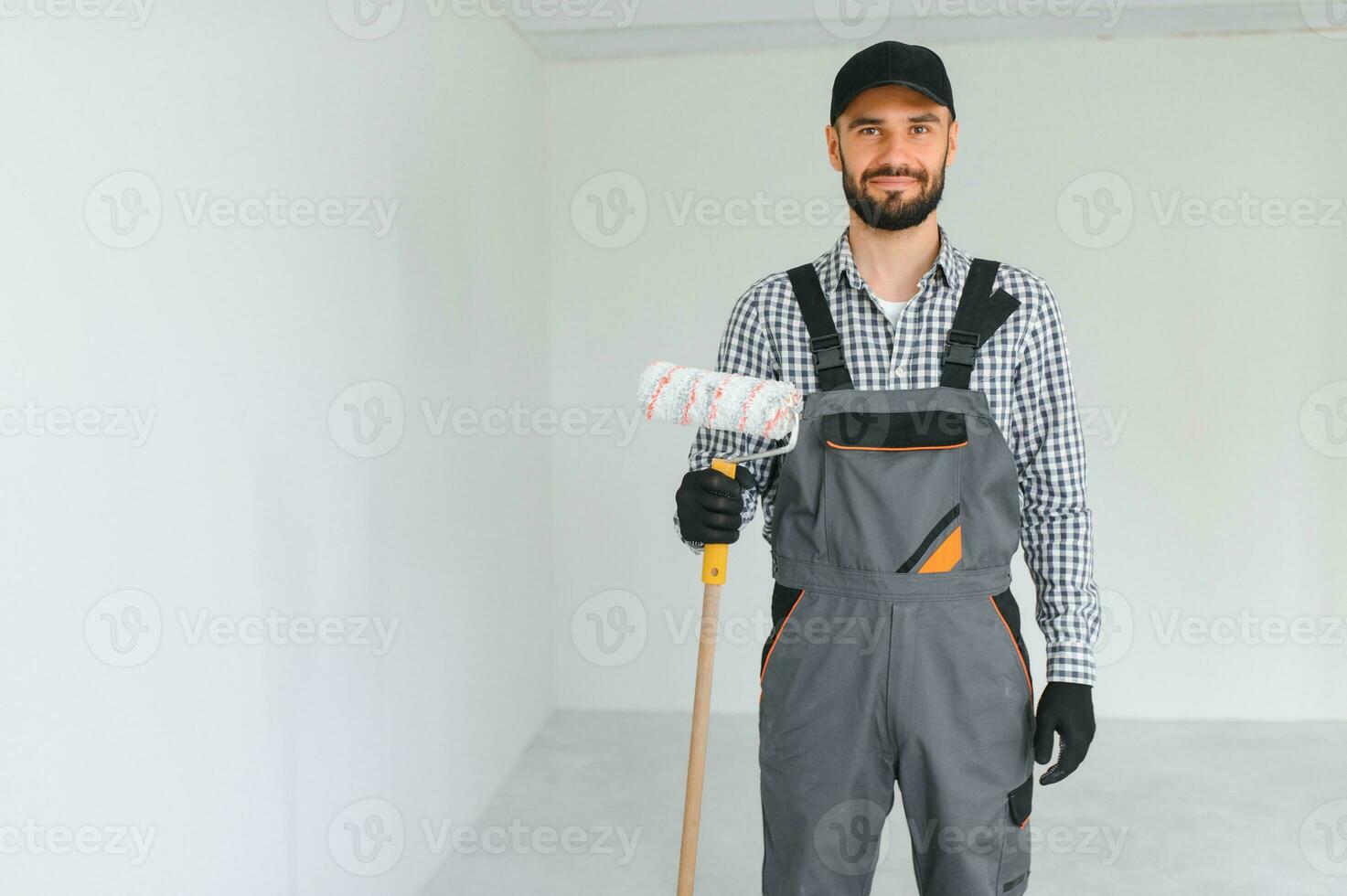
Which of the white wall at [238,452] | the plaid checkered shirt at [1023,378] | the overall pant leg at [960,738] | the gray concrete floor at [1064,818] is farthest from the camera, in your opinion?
the gray concrete floor at [1064,818]

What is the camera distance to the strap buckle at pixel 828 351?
1.71m

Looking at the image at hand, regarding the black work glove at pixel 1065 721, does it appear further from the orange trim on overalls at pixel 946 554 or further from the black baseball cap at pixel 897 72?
the black baseball cap at pixel 897 72

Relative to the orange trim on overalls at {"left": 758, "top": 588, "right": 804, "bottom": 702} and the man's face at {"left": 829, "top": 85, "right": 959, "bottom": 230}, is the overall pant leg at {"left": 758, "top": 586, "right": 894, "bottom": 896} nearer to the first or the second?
the orange trim on overalls at {"left": 758, "top": 588, "right": 804, "bottom": 702}

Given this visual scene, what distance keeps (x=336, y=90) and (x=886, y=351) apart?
122cm

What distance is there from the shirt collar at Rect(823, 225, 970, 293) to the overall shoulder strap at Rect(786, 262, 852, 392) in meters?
0.03

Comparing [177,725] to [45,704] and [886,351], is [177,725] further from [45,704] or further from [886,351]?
[886,351]

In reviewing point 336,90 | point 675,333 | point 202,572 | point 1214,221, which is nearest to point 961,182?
point 1214,221

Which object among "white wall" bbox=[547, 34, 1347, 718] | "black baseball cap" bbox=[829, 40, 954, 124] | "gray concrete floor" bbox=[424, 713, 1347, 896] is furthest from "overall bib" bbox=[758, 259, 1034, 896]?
"white wall" bbox=[547, 34, 1347, 718]

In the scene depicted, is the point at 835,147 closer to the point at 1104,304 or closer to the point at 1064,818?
the point at 1064,818

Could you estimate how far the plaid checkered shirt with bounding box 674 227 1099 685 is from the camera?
1.71m

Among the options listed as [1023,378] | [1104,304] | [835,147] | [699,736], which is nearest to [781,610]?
[699,736]

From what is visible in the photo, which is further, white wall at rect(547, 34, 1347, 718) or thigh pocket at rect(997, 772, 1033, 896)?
white wall at rect(547, 34, 1347, 718)

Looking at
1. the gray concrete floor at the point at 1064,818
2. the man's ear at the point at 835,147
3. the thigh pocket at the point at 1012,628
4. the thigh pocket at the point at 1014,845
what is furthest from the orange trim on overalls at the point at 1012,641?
the gray concrete floor at the point at 1064,818

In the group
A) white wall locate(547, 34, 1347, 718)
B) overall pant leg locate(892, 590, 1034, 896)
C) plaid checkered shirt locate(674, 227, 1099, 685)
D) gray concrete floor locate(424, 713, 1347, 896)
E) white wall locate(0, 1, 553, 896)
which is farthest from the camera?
white wall locate(547, 34, 1347, 718)
